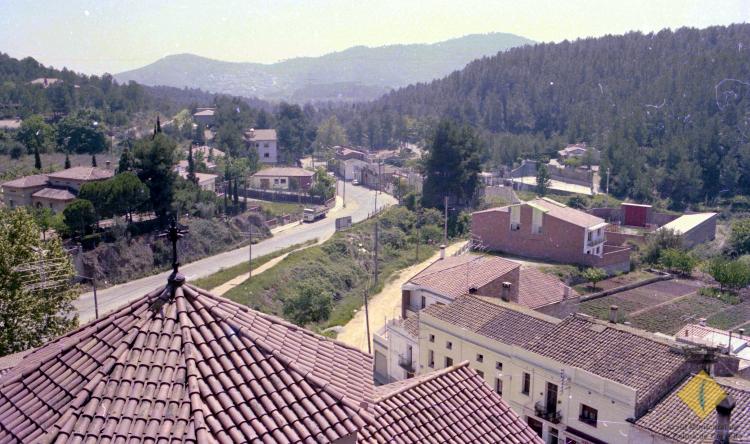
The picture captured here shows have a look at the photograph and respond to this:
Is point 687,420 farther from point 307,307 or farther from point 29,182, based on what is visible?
point 29,182

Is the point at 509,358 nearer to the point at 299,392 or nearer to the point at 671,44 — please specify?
the point at 299,392

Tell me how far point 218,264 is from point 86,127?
2586cm

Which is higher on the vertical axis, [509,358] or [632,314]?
[509,358]

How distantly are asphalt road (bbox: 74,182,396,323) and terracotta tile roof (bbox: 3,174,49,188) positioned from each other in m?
10.6

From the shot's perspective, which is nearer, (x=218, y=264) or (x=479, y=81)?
(x=218, y=264)

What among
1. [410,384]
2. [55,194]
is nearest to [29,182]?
[55,194]

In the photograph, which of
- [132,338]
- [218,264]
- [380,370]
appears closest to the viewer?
[132,338]

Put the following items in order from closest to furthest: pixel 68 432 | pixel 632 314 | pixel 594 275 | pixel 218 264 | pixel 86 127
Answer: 1. pixel 68 432
2. pixel 632 314
3. pixel 594 275
4. pixel 218 264
5. pixel 86 127

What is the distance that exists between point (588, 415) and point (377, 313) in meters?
15.5

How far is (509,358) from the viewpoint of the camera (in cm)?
1798

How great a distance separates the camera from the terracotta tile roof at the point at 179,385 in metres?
4.26

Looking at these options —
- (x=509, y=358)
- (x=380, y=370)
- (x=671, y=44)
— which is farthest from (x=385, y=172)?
(x=671, y=44)

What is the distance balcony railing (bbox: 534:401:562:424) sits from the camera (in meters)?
16.5

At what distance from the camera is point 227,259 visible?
3966 cm
